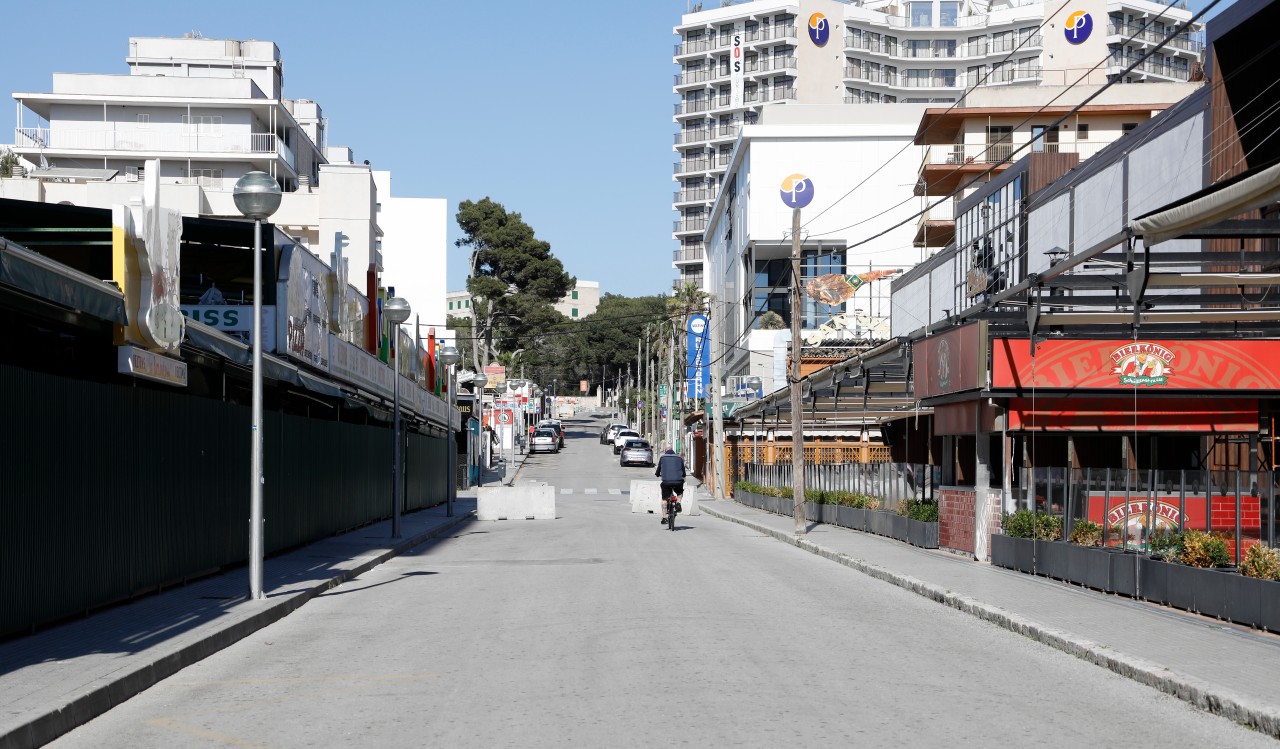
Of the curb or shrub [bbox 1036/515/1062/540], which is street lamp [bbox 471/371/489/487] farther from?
the curb

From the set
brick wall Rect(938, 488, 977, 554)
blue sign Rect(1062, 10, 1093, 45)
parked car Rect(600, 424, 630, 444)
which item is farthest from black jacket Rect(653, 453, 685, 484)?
blue sign Rect(1062, 10, 1093, 45)

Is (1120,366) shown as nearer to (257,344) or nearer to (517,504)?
(257,344)

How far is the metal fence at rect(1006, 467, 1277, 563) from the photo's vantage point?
13.8m

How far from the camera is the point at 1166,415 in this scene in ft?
70.2

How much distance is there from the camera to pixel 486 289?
89812mm

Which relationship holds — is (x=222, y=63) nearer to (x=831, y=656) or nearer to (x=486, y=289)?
(x=486, y=289)

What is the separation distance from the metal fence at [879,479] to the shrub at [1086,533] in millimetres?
8056

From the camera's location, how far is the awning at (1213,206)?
1040 centimetres

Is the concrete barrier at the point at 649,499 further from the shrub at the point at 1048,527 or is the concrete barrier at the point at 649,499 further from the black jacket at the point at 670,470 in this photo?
the shrub at the point at 1048,527

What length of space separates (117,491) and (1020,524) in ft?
39.9

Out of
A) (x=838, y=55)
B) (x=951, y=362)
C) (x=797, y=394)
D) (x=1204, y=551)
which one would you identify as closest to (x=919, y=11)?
(x=838, y=55)

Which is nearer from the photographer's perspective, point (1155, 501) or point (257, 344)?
point (257, 344)

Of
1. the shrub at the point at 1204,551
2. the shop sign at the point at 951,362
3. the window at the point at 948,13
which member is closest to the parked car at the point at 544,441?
the window at the point at 948,13

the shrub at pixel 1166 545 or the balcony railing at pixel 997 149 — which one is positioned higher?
the balcony railing at pixel 997 149
